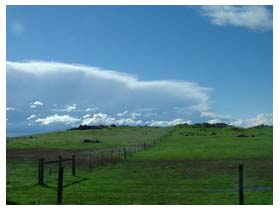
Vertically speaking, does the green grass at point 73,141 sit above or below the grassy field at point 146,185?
below

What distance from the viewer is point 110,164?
1713 inches

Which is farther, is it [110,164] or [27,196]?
[110,164]

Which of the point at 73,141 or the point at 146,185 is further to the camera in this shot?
the point at 73,141

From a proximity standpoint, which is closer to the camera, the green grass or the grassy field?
the grassy field

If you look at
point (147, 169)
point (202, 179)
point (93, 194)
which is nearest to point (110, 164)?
point (147, 169)

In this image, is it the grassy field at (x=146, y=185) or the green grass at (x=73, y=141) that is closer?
the grassy field at (x=146, y=185)

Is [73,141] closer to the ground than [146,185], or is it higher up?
closer to the ground

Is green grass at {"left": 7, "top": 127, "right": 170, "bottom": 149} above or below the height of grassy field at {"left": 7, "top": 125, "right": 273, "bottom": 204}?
below
